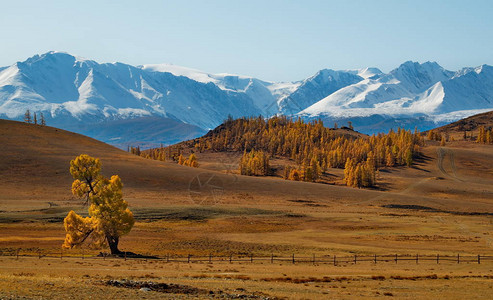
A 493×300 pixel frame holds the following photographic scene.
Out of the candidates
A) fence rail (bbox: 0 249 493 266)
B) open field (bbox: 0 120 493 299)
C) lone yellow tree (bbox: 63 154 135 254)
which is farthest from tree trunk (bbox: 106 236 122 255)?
open field (bbox: 0 120 493 299)

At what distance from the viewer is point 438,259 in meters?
66.2

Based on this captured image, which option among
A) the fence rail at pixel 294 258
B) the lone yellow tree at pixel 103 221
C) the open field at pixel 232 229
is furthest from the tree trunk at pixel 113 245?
the open field at pixel 232 229

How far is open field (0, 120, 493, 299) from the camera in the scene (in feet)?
149

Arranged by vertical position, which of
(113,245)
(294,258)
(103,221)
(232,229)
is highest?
(103,221)

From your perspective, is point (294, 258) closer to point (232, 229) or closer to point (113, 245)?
point (113, 245)

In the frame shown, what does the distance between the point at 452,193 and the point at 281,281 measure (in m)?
155

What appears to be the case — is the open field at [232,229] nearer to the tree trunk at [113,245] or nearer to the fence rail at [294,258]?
the fence rail at [294,258]

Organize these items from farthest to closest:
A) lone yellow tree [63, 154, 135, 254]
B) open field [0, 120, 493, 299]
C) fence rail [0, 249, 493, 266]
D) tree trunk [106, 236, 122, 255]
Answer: lone yellow tree [63, 154, 135, 254], tree trunk [106, 236, 122, 255], fence rail [0, 249, 493, 266], open field [0, 120, 493, 299]

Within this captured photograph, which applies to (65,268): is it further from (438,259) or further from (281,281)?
(438,259)

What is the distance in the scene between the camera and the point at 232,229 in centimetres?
10050

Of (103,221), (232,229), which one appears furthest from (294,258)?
(232,229)

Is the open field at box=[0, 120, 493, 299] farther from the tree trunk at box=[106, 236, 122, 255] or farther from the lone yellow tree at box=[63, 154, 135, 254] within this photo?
the tree trunk at box=[106, 236, 122, 255]

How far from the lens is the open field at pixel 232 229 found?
149 feet

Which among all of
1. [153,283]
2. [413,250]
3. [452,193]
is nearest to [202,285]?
[153,283]
